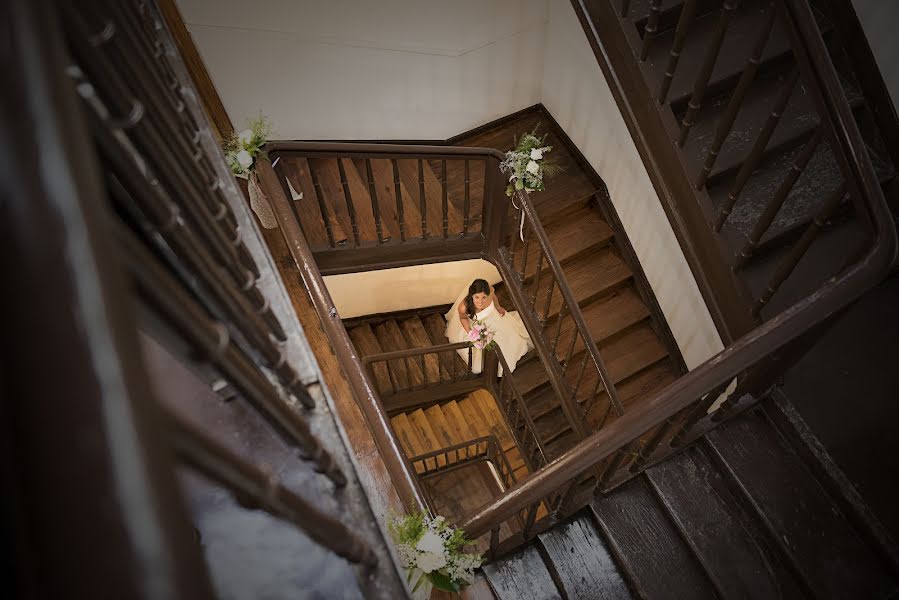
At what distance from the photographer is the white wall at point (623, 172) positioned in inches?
168

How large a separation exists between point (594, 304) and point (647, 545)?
9.57 feet

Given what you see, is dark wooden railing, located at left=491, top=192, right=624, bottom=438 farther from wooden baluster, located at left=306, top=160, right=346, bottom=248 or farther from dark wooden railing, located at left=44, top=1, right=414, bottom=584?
dark wooden railing, located at left=44, top=1, right=414, bottom=584

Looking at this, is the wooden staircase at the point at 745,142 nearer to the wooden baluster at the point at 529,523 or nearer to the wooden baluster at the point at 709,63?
the wooden baluster at the point at 709,63

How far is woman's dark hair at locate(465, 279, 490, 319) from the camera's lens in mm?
5441

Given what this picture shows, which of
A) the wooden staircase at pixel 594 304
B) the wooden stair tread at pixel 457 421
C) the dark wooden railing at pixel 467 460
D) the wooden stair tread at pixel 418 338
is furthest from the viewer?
the wooden stair tread at pixel 457 421

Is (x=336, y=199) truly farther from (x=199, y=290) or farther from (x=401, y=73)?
(x=199, y=290)

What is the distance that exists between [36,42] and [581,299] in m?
4.89

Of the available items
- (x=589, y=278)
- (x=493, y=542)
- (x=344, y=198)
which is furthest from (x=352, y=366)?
(x=589, y=278)

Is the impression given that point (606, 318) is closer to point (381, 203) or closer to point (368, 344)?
point (381, 203)

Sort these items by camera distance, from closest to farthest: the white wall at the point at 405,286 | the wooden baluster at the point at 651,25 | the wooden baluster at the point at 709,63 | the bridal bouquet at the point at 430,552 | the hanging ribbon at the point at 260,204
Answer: the bridal bouquet at the point at 430,552
the wooden baluster at the point at 709,63
the wooden baluster at the point at 651,25
the hanging ribbon at the point at 260,204
the white wall at the point at 405,286

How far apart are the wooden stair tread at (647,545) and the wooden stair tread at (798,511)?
Answer: 419 millimetres

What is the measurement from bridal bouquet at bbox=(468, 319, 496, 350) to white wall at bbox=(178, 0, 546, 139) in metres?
2.00

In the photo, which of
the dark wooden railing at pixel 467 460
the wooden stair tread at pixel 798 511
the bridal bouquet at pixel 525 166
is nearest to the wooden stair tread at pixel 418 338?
the dark wooden railing at pixel 467 460

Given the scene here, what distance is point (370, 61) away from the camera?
4.73 m
